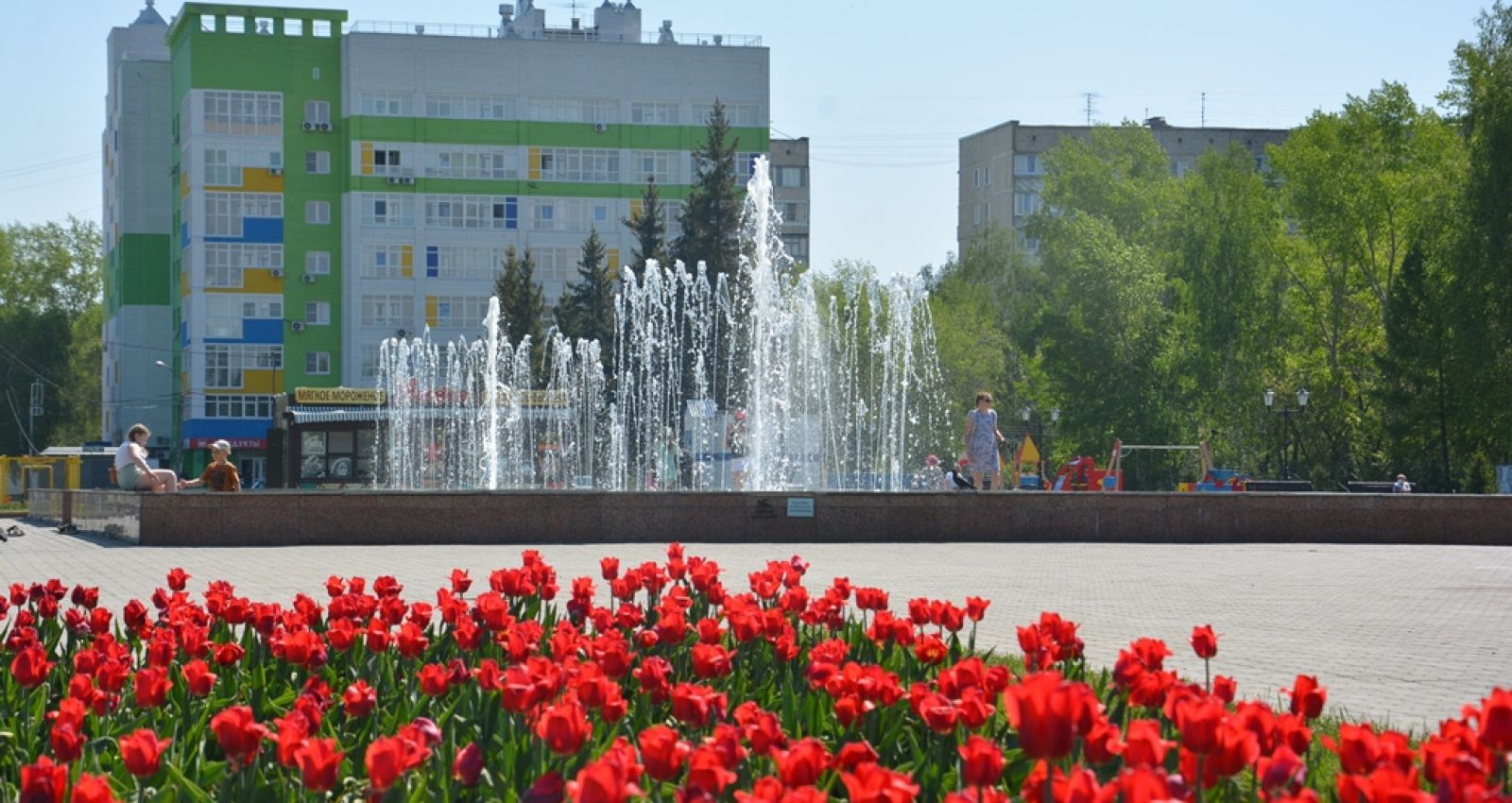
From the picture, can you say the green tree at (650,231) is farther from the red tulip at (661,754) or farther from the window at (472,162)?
the red tulip at (661,754)

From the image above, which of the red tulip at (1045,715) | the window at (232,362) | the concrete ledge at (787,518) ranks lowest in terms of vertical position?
the concrete ledge at (787,518)

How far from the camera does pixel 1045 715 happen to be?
3.24 metres

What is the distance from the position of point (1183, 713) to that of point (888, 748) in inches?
83.9

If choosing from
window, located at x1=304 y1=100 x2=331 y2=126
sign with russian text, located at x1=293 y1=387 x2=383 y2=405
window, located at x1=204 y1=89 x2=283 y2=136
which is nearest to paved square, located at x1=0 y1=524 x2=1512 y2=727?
sign with russian text, located at x1=293 y1=387 x2=383 y2=405

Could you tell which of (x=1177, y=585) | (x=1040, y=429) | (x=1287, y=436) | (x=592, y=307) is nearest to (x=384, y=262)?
(x=592, y=307)

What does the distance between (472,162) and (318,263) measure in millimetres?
7483

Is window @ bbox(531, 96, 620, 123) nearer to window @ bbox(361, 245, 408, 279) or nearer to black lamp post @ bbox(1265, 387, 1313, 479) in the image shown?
window @ bbox(361, 245, 408, 279)

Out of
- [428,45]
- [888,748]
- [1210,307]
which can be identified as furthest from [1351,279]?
[888,748]

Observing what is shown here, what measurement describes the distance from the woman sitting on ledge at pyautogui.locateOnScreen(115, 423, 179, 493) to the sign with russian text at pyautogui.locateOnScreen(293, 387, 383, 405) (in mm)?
31160

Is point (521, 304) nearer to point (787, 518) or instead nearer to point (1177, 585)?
point (787, 518)

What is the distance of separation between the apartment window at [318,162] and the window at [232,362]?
292 inches

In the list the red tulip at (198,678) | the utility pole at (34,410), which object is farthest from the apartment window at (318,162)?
the red tulip at (198,678)

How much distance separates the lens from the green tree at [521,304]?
241 ft

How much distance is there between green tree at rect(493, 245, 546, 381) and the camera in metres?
73.5
